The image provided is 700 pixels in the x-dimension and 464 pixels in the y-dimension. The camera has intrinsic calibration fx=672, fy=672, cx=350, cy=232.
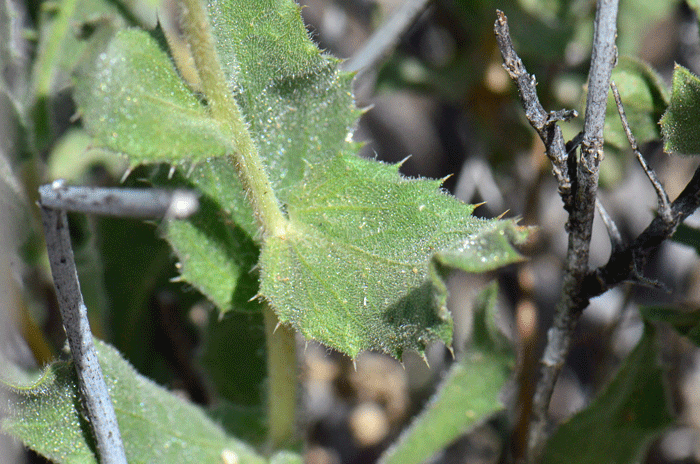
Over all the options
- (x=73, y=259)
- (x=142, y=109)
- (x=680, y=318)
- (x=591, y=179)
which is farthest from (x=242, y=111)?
(x=680, y=318)

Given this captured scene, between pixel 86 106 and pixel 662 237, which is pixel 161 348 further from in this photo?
pixel 662 237

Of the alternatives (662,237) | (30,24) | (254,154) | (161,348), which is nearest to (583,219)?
(662,237)

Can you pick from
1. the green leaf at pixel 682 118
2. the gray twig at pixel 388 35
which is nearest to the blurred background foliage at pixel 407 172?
the gray twig at pixel 388 35

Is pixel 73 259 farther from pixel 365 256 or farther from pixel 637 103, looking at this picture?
pixel 637 103

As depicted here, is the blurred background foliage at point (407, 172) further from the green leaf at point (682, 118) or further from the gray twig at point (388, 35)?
the green leaf at point (682, 118)

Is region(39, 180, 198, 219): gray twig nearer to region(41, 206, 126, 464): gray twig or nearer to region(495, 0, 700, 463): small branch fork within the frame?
region(41, 206, 126, 464): gray twig
